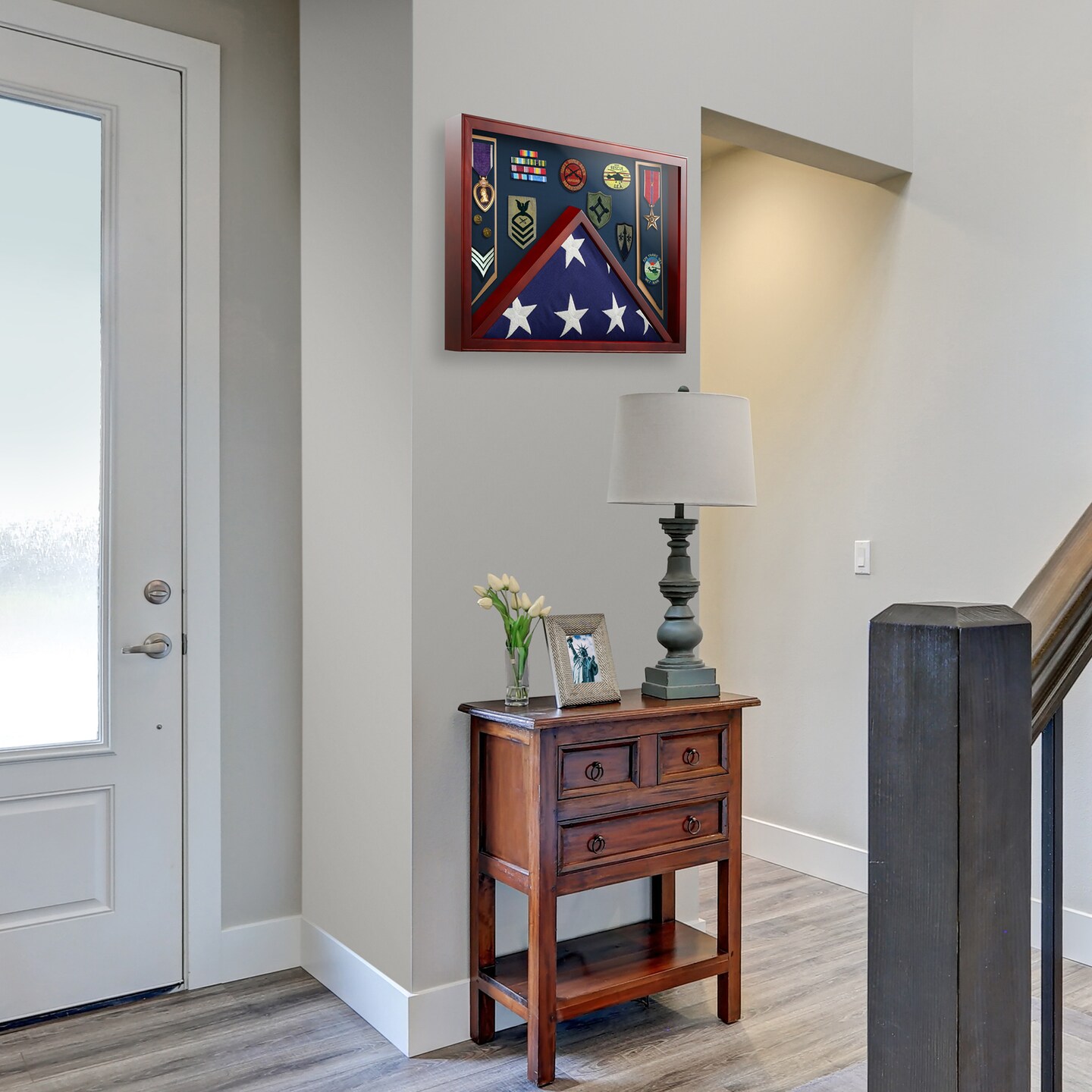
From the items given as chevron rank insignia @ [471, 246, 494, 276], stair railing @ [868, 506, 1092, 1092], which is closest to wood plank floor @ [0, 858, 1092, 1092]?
stair railing @ [868, 506, 1092, 1092]

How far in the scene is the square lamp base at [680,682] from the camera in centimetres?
235

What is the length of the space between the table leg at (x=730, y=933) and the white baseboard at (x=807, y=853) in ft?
3.37

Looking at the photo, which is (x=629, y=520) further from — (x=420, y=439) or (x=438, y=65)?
(x=438, y=65)

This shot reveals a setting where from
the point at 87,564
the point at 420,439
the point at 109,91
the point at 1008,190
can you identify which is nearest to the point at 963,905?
the point at 420,439

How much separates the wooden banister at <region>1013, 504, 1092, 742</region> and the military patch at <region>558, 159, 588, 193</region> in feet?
6.12

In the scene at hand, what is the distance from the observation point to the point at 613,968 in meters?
2.31

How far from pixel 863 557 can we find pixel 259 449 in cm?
196

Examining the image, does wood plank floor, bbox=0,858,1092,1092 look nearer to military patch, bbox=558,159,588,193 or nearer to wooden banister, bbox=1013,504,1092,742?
wooden banister, bbox=1013,504,1092,742

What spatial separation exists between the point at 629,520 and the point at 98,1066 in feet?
5.68

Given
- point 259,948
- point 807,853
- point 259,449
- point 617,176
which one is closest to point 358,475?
point 259,449

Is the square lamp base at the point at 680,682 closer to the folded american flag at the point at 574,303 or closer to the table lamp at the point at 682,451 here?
the table lamp at the point at 682,451

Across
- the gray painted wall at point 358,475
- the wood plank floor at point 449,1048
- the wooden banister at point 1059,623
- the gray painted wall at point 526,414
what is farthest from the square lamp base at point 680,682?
the wooden banister at point 1059,623

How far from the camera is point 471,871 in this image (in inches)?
92.0

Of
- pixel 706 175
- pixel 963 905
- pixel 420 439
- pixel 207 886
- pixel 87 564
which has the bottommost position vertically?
pixel 207 886
